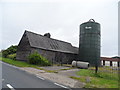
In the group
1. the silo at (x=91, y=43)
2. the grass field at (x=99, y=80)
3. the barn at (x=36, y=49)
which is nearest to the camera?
the grass field at (x=99, y=80)

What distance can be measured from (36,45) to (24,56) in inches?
170

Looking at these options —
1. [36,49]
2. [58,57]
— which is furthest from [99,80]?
[58,57]

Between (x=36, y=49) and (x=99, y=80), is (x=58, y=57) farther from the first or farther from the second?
(x=99, y=80)

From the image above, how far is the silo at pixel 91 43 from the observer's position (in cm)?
3262

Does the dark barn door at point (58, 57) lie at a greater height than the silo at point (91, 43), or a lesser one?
lesser

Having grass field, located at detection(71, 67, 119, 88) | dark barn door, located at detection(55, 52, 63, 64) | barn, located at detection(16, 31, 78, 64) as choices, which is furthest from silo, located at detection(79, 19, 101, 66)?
grass field, located at detection(71, 67, 119, 88)

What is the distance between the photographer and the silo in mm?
32625

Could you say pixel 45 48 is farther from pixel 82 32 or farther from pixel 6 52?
pixel 6 52

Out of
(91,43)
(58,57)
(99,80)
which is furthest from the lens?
(58,57)

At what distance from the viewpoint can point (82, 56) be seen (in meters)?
33.9

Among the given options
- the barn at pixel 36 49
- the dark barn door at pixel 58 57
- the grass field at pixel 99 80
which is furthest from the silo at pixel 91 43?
the grass field at pixel 99 80

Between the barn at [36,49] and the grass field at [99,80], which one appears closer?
the grass field at [99,80]

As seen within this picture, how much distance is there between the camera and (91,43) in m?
32.9

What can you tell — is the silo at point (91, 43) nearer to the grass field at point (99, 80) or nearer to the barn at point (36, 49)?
the barn at point (36, 49)
